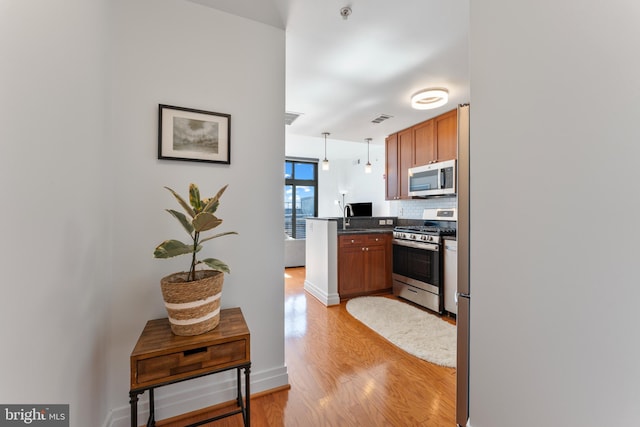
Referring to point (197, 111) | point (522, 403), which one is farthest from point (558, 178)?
point (197, 111)

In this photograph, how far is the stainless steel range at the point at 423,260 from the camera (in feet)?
10.4

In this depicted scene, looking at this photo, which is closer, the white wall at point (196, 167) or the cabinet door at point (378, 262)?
the white wall at point (196, 167)

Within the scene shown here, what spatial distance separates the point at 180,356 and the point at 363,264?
114 inches

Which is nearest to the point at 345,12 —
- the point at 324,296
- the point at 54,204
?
the point at 54,204

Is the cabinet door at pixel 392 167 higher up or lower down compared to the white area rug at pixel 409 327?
higher up

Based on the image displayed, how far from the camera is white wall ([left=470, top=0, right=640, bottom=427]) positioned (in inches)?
31.6

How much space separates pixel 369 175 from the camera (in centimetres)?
650

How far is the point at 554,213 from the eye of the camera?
0.96 meters

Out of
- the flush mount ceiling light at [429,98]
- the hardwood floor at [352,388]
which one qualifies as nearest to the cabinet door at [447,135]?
the flush mount ceiling light at [429,98]

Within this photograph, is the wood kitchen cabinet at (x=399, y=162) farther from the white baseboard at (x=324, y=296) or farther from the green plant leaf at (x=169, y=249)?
the green plant leaf at (x=169, y=249)

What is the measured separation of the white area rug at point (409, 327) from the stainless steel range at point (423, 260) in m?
0.22

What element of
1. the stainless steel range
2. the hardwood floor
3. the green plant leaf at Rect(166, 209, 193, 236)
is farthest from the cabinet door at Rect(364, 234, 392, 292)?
the green plant leaf at Rect(166, 209, 193, 236)

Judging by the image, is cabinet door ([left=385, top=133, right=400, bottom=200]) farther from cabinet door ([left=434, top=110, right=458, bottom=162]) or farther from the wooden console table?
the wooden console table

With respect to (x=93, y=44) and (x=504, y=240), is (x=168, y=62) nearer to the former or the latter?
(x=93, y=44)
